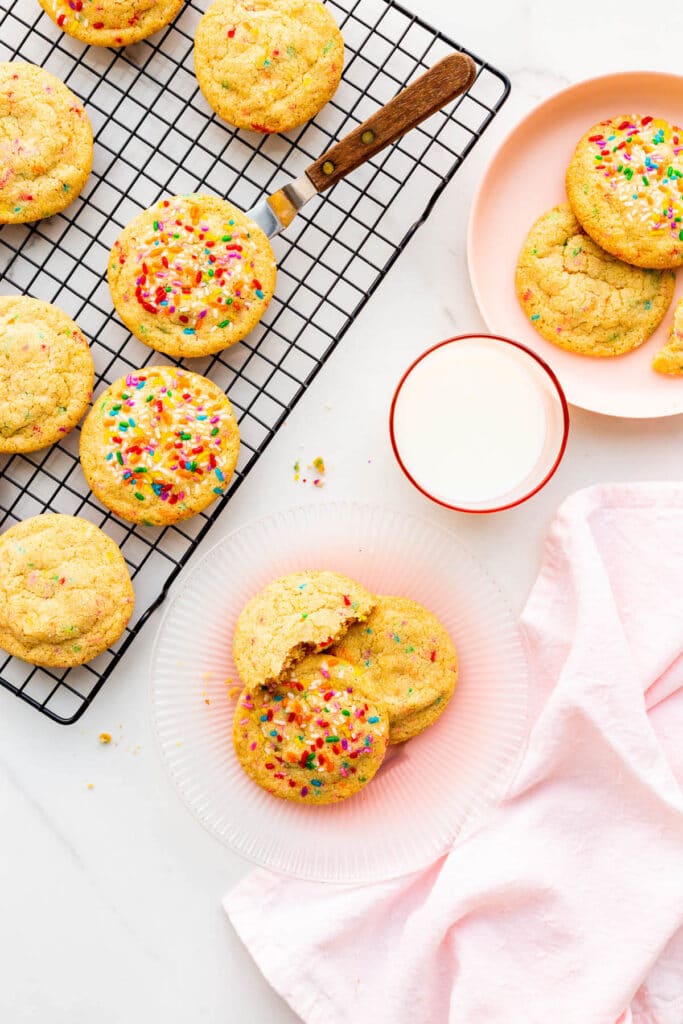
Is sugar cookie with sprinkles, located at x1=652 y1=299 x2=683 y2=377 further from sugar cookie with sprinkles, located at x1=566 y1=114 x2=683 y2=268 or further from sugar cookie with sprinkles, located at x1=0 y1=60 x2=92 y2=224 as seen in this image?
sugar cookie with sprinkles, located at x1=0 y1=60 x2=92 y2=224

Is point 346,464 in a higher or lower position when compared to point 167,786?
higher

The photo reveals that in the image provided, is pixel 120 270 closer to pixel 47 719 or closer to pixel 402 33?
pixel 402 33

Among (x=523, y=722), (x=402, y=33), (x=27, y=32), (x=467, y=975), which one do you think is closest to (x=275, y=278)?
(x=402, y=33)

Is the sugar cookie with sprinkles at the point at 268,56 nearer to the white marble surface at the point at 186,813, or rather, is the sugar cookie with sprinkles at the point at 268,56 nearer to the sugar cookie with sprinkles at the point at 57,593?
the white marble surface at the point at 186,813

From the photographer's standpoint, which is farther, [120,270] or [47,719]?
[47,719]

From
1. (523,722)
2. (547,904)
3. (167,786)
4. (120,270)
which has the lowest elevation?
(167,786)

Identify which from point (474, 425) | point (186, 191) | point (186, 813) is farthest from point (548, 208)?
point (186, 813)

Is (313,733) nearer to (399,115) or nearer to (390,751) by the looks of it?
(390,751)
